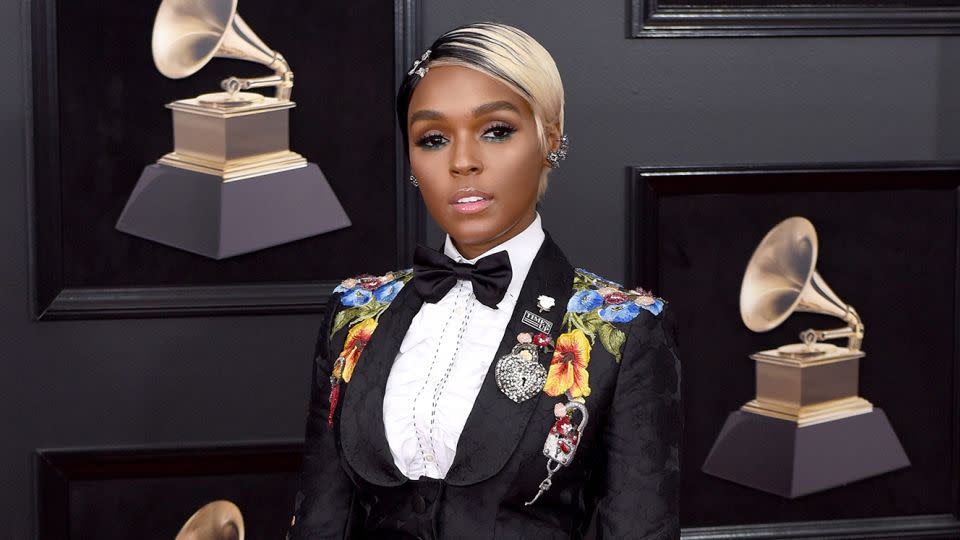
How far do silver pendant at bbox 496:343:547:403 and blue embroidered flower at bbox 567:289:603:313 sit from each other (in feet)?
0.39

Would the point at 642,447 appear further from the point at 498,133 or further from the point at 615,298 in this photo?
the point at 498,133

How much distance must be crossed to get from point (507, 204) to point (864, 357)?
1301 mm

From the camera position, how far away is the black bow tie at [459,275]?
181cm

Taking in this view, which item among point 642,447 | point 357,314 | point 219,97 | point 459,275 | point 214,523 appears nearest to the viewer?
point 642,447

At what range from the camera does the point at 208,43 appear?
2.57m

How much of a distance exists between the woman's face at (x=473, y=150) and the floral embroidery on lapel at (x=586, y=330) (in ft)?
0.56

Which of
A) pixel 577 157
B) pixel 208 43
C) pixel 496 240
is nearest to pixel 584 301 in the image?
pixel 496 240

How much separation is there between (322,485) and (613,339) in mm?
523

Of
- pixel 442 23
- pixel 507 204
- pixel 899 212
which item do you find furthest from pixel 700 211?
pixel 507 204

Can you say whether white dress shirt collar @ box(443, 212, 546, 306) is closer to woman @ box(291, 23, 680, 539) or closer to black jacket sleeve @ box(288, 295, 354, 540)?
woman @ box(291, 23, 680, 539)

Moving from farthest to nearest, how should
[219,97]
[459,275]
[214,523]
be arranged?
[214,523] < [219,97] < [459,275]

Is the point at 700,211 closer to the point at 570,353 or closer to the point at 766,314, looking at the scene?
the point at 766,314

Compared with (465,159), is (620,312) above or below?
below

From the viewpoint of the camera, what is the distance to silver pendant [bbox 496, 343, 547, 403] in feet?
5.70
